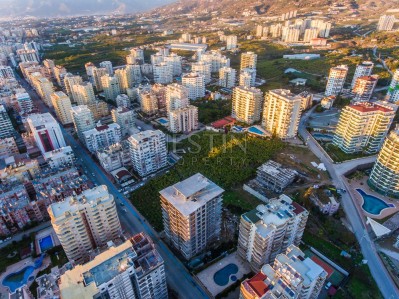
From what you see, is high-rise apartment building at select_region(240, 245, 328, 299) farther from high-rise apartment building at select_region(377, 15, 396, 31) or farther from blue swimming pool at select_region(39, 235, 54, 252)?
high-rise apartment building at select_region(377, 15, 396, 31)

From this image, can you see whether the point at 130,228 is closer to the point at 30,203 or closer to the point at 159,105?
the point at 30,203

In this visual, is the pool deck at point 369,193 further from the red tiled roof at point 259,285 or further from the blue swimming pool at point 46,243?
the blue swimming pool at point 46,243

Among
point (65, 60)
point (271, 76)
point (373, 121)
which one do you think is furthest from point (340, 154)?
point (65, 60)

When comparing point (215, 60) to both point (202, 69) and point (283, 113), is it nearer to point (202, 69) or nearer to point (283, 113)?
point (202, 69)

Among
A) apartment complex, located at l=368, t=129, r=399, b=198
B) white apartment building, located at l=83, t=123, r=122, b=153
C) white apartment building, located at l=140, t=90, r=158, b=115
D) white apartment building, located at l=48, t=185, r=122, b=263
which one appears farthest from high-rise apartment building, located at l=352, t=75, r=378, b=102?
white apartment building, located at l=48, t=185, r=122, b=263

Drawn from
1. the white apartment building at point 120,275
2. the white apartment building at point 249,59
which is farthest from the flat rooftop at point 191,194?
the white apartment building at point 249,59

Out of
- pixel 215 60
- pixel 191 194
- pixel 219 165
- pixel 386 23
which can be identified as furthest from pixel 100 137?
pixel 386 23
